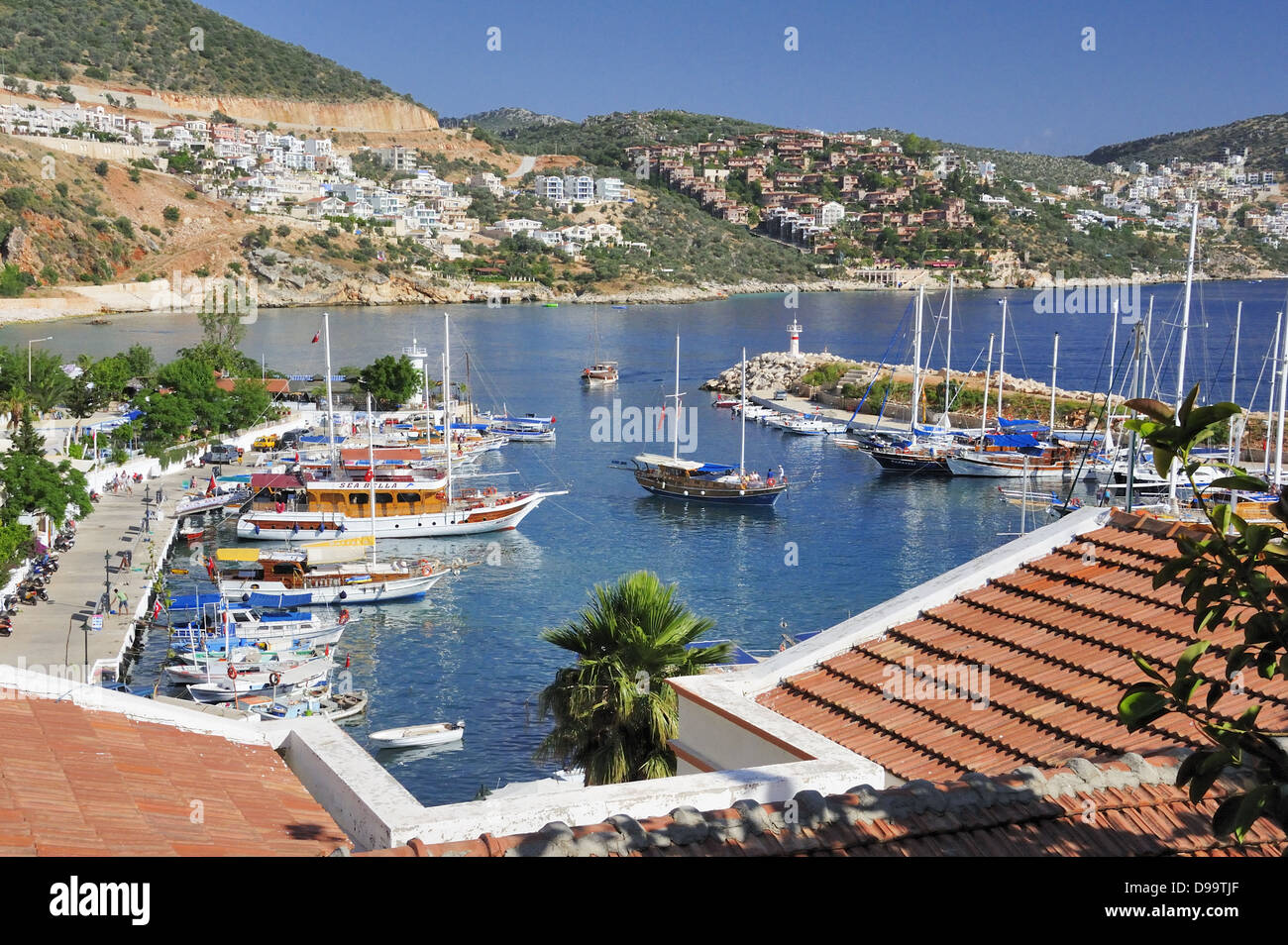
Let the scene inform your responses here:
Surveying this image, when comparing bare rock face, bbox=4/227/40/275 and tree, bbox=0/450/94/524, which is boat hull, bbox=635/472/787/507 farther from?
bare rock face, bbox=4/227/40/275

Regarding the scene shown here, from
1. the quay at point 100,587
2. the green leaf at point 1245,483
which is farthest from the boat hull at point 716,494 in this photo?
the green leaf at point 1245,483

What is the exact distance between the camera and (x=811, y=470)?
35.9 m

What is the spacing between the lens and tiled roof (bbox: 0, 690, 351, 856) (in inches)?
145

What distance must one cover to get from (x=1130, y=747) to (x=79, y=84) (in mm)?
140711

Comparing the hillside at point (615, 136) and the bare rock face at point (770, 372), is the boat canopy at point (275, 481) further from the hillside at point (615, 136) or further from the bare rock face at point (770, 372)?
the hillside at point (615, 136)

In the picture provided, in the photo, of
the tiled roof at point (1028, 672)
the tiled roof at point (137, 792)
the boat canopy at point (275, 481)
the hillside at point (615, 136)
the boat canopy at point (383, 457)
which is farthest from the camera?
the hillside at point (615, 136)

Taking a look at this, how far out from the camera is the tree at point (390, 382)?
45.0 m

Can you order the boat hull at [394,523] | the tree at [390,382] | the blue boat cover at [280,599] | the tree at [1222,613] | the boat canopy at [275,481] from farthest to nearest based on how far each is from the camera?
the tree at [390,382]
the boat canopy at [275,481]
the boat hull at [394,523]
the blue boat cover at [280,599]
the tree at [1222,613]

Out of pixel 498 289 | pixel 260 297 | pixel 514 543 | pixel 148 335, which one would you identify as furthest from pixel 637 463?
pixel 498 289

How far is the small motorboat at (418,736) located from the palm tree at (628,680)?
658 cm

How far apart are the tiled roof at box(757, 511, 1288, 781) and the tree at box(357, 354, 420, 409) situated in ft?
134

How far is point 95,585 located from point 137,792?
659 inches

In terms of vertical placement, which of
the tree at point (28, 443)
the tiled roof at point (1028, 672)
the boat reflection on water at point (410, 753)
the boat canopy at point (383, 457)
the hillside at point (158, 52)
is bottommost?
the boat reflection on water at point (410, 753)

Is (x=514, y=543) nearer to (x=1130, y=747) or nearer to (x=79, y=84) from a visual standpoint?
(x=1130, y=747)
